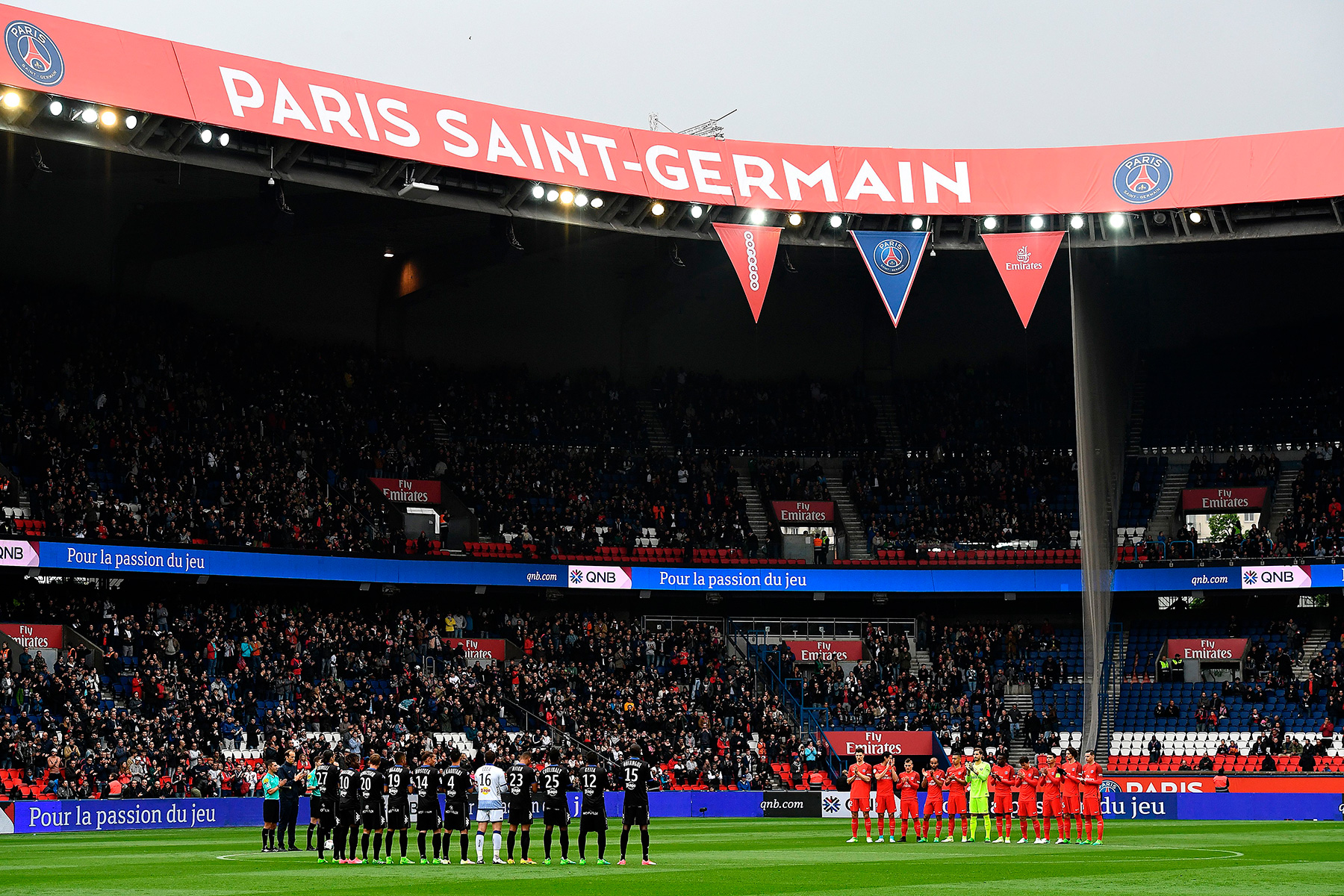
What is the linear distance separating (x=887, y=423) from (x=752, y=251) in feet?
56.3

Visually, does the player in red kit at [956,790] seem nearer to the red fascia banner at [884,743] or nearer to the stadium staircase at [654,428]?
the red fascia banner at [884,743]

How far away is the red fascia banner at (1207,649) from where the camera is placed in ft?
167

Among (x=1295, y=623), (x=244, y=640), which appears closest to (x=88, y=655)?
(x=244, y=640)

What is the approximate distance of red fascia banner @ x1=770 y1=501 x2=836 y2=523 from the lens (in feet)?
185

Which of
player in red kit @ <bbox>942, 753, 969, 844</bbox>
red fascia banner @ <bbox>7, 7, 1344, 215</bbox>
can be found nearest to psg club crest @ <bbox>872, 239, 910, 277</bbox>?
red fascia banner @ <bbox>7, 7, 1344, 215</bbox>

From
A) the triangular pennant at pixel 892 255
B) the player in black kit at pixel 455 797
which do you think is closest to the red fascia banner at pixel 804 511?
the triangular pennant at pixel 892 255

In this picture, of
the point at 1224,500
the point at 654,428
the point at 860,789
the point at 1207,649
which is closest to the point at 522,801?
the point at 860,789

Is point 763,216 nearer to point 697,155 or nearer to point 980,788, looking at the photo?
point 697,155

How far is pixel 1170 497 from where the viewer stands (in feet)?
181

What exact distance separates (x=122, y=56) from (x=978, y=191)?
2325 cm

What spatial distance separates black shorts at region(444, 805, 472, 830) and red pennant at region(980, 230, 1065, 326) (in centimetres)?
2604

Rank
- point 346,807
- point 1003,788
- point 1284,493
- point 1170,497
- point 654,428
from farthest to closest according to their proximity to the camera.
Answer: point 654,428 → point 1170,497 → point 1284,493 → point 1003,788 → point 346,807

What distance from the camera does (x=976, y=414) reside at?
59688 mm

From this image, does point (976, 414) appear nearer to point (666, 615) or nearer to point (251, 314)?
point (666, 615)
